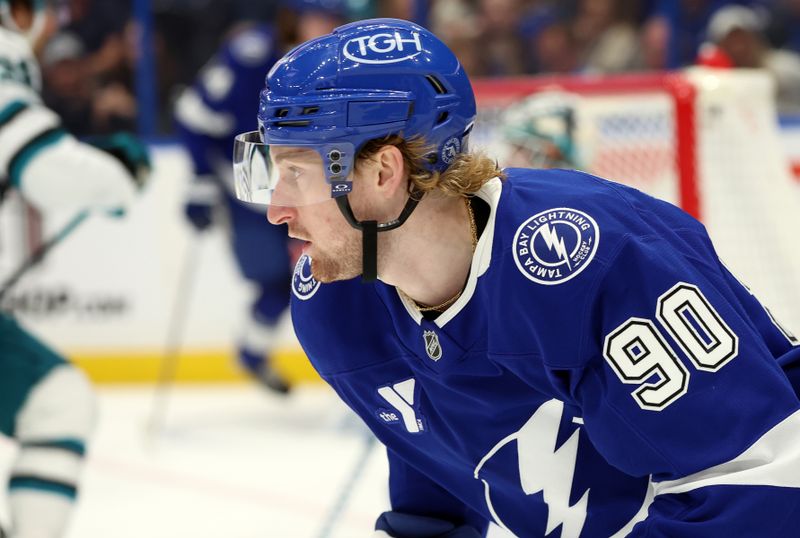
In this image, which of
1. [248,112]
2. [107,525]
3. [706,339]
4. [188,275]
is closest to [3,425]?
[107,525]

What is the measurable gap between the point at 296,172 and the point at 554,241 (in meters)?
0.33

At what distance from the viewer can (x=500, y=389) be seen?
1354 mm

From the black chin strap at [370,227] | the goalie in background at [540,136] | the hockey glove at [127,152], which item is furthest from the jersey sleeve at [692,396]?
the goalie in background at [540,136]

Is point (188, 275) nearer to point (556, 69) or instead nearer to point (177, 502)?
point (177, 502)

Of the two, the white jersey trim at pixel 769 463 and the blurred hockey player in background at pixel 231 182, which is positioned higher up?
the white jersey trim at pixel 769 463

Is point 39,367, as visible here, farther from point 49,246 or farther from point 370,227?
point 370,227

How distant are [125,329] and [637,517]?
377 cm

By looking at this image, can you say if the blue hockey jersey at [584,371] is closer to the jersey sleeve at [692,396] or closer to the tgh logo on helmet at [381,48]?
the jersey sleeve at [692,396]

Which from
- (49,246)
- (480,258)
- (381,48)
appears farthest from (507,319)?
(49,246)

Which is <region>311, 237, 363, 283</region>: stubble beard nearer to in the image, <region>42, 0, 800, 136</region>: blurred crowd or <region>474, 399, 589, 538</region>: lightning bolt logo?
<region>474, 399, 589, 538</region>: lightning bolt logo

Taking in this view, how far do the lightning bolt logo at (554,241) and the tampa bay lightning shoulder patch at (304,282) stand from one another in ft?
1.18

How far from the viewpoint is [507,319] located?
4.04ft

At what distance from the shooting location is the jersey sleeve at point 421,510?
5.16ft

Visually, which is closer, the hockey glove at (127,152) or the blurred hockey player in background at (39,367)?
the blurred hockey player in background at (39,367)
